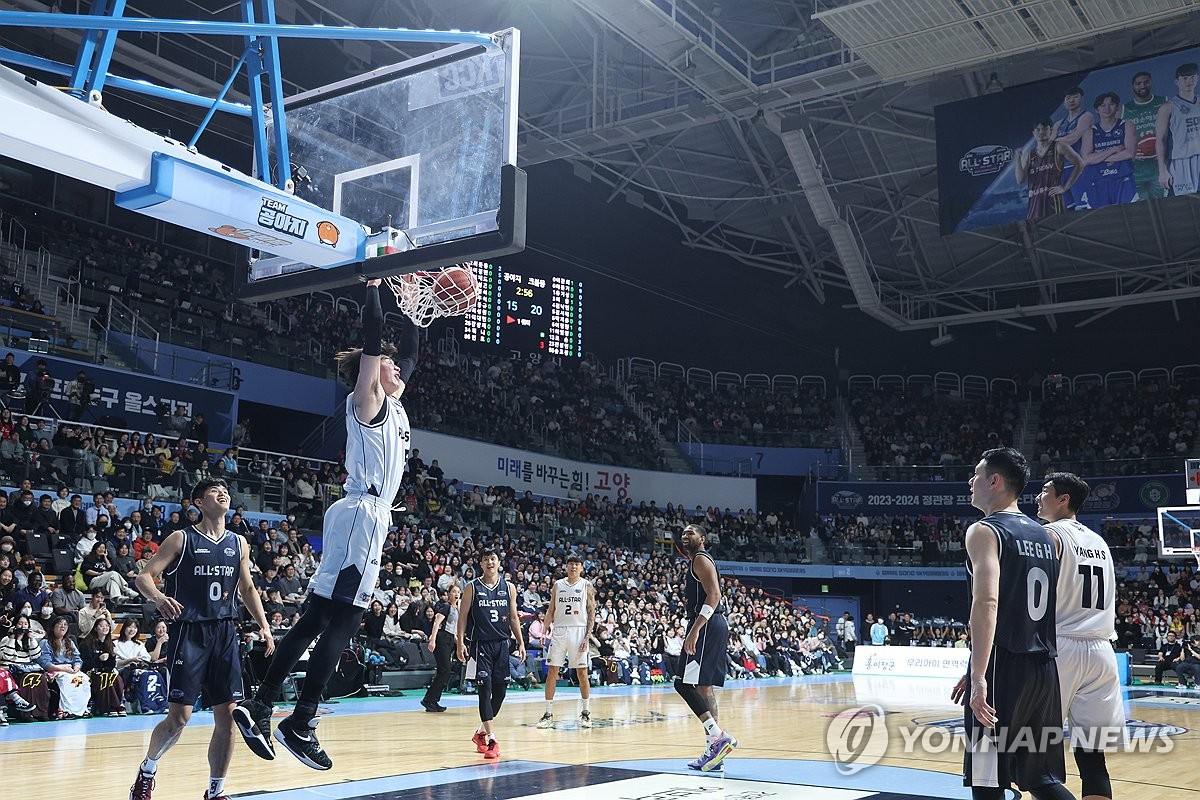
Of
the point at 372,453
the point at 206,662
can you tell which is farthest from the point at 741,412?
the point at 372,453

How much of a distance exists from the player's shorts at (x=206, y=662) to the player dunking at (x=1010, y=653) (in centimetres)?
399

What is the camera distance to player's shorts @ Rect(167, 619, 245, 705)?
6.10 m

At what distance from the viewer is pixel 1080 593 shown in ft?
17.1

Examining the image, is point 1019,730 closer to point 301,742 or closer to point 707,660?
point 301,742

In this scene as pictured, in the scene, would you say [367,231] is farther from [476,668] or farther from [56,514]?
[56,514]

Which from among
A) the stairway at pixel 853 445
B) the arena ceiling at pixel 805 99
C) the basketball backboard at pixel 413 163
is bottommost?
the basketball backboard at pixel 413 163

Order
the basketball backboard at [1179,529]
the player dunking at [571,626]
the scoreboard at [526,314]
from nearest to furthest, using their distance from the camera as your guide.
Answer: the player dunking at [571,626], the basketball backboard at [1179,529], the scoreboard at [526,314]

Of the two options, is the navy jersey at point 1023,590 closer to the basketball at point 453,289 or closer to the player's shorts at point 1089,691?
the player's shorts at point 1089,691

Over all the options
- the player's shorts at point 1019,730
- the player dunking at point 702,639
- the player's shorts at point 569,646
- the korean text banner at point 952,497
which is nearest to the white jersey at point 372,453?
the player's shorts at point 1019,730

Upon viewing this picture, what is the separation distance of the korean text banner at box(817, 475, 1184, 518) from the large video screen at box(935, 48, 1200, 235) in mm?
16939

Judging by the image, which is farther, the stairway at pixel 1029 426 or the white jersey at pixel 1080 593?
the stairway at pixel 1029 426

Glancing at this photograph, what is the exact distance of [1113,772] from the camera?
27.6 feet

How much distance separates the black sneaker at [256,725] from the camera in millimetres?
5340

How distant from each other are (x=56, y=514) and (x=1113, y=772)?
45.2 feet
